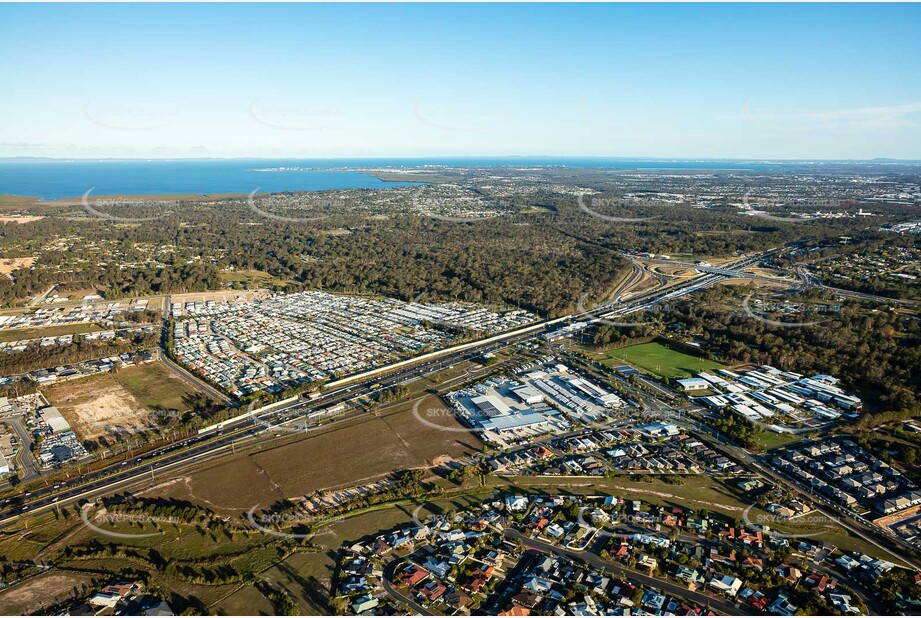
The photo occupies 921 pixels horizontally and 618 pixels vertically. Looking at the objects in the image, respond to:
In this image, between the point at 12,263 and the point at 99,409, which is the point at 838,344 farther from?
the point at 12,263

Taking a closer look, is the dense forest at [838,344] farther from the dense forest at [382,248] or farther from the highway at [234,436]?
the highway at [234,436]

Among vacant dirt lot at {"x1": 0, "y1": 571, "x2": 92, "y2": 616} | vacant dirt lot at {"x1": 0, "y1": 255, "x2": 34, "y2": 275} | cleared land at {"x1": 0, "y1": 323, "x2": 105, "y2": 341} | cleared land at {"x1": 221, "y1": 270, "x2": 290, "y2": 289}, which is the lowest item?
vacant dirt lot at {"x1": 0, "y1": 571, "x2": 92, "y2": 616}

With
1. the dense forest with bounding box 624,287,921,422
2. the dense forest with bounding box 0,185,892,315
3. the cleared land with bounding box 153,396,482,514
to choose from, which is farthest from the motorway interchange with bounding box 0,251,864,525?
the dense forest with bounding box 0,185,892,315

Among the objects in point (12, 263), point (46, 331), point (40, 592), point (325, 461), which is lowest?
point (40, 592)

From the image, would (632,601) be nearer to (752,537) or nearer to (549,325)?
(752,537)

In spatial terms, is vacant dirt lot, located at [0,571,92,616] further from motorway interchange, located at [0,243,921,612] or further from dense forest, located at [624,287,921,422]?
dense forest, located at [624,287,921,422]

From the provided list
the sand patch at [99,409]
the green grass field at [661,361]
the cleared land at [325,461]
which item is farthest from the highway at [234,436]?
the green grass field at [661,361]

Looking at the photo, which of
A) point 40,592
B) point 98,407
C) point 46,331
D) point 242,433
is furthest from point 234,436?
point 46,331
